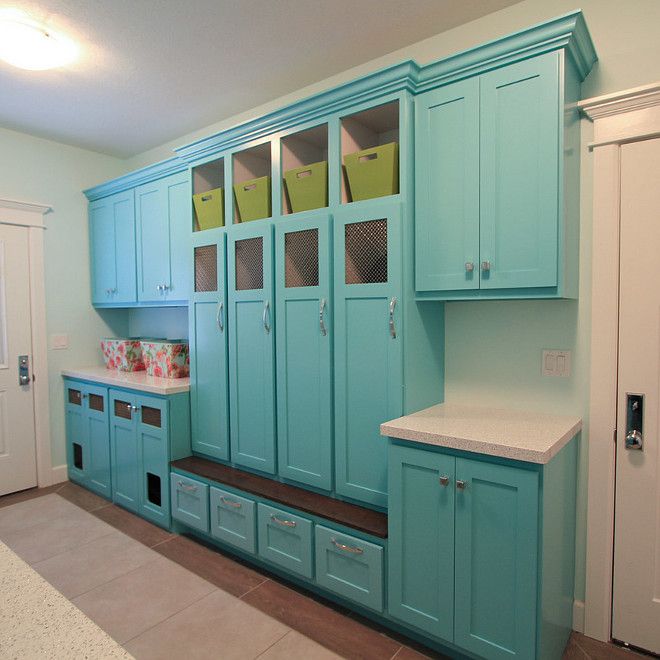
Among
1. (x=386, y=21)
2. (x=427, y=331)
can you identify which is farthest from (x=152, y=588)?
(x=386, y=21)

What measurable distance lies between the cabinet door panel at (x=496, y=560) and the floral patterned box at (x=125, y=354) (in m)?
2.86

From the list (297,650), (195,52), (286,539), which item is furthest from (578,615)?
(195,52)

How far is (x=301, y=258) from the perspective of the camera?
2.51 metres

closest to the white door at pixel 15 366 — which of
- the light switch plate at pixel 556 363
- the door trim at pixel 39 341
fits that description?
the door trim at pixel 39 341

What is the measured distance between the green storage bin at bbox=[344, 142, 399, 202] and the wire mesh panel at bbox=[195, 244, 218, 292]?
1027 millimetres

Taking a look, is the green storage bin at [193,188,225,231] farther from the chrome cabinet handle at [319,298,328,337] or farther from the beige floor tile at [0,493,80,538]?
the beige floor tile at [0,493,80,538]

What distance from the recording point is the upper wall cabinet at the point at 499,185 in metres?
1.84

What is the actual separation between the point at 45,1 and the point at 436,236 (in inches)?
79.2

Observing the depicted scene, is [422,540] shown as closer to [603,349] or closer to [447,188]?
[603,349]

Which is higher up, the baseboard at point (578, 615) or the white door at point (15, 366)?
the white door at point (15, 366)

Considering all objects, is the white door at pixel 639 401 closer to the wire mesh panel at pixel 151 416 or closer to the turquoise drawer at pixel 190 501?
the turquoise drawer at pixel 190 501

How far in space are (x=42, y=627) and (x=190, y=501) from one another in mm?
2186

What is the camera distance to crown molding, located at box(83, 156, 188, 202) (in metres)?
3.39

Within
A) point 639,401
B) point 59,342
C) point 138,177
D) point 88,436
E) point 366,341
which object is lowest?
point 88,436
